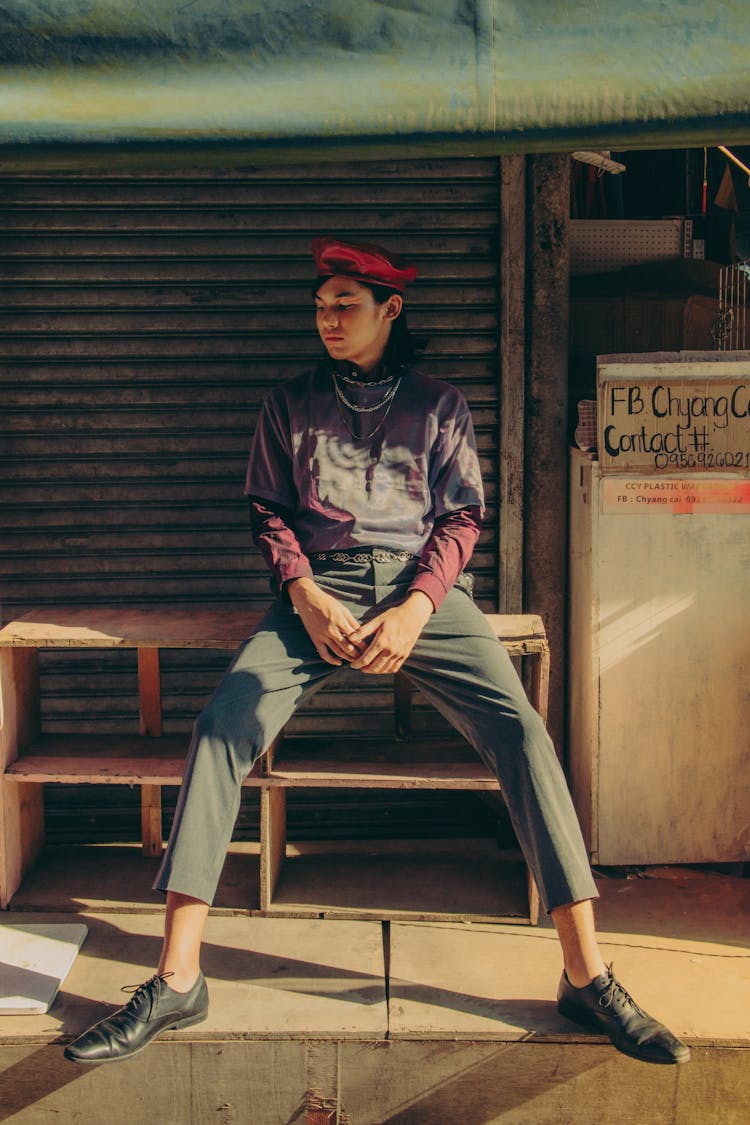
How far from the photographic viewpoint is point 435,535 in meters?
3.58

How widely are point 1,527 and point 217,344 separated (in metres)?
1.11

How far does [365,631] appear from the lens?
3336 mm

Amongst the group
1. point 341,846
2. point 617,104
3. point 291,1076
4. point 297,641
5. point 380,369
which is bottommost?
point 291,1076

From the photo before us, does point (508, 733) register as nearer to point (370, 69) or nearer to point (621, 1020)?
point (621, 1020)

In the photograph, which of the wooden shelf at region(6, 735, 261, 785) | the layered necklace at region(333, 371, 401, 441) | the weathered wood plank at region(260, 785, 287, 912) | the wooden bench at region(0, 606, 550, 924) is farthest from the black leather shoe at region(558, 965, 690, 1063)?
the layered necklace at region(333, 371, 401, 441)

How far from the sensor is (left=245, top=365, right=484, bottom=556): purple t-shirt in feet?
11.7

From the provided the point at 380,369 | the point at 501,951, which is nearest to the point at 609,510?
the point at 380,369

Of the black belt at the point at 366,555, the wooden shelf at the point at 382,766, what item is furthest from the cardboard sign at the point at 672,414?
the wooden shelf at the point at 382,766

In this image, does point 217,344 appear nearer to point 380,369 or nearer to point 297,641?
point 380,369

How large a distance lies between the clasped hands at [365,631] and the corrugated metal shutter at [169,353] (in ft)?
3.42

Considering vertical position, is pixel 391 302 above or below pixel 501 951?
above

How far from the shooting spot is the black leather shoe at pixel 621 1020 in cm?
287

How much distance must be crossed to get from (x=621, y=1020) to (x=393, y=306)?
229cm

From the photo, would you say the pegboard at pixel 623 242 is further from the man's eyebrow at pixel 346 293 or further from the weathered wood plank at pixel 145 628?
the weathered wood plank at pixel 145 628
